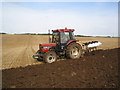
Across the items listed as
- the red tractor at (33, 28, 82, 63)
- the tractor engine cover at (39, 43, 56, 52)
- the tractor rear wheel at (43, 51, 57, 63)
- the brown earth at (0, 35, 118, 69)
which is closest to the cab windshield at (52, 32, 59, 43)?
the red tractor at (33, 28, 82, 63)

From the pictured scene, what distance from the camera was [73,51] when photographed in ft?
30.9

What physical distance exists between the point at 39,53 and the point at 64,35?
7.17 feet

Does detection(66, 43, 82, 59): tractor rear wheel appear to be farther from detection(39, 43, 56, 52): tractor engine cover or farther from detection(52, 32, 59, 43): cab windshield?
detection(39, 43, 56, 52): tractor engine cover

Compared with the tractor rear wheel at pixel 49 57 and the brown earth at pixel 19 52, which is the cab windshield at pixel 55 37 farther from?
the brown earth at pixel 19 52

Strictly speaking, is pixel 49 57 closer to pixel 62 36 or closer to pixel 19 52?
pixel 62 36

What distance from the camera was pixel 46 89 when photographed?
162 inches

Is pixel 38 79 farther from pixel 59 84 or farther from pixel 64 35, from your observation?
pixel 64 35

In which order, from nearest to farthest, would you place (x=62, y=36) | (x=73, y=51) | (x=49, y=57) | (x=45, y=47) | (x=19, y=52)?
(x=49, y=57) → (x=45, y=47) → (x=62, y=36) → (x=73, y=51) → (x=19, y=52)

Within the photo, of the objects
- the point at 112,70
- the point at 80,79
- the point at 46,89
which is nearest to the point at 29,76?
the point at 46,89

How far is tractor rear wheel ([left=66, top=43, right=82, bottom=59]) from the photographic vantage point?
29.7ft

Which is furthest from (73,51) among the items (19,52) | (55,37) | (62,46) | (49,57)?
(19,52)

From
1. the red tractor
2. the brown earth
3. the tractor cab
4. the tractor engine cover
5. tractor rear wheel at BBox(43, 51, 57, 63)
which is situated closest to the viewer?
tractor rear wheel at BBox(43, 51, 57, 63)

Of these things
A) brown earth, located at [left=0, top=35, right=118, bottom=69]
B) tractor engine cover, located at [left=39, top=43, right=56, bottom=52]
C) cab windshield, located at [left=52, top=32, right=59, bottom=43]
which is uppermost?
cab windshield, located at [left=52, top=32, right=59, bottom=43]

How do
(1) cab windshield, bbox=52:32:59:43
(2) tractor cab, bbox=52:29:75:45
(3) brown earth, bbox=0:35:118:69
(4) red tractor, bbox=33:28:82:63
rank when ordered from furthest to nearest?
(3) brown earth, bbox=0:35:118:69, (1) cab windshield, bbox=52:32:59:43, (2) tractor cab, bbox=52:29:75:45, (4) red tractor, bbox=33:28:82:63
